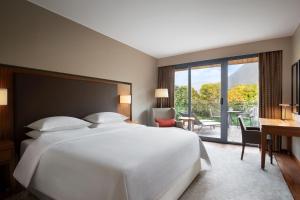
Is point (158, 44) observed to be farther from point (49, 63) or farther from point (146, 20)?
point (49, 63)

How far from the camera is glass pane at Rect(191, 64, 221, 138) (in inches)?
183

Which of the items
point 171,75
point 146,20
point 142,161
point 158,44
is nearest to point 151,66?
point 171,75

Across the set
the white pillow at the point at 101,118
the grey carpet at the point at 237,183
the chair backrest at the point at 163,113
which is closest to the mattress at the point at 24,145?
the grey carpet at the point at 237,183

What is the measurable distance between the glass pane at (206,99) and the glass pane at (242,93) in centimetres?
30

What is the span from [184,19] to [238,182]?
272 cm

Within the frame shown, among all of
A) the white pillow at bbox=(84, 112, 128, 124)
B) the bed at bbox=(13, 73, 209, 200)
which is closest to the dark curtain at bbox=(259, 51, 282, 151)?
the bed at bbox=(13, 73, 209, 200)

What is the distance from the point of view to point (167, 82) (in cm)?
530

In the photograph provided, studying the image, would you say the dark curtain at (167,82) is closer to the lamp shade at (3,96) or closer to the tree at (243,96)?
the tree at (243,96)

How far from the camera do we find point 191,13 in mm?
2711

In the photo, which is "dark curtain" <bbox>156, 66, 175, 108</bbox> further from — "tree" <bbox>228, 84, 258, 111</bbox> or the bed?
the bed

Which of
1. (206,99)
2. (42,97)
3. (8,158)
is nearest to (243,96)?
(206,99)

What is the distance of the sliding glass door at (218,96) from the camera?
426 centimetres

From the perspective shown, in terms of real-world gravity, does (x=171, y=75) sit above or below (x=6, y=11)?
below

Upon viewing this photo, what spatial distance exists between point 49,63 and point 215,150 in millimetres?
3782
